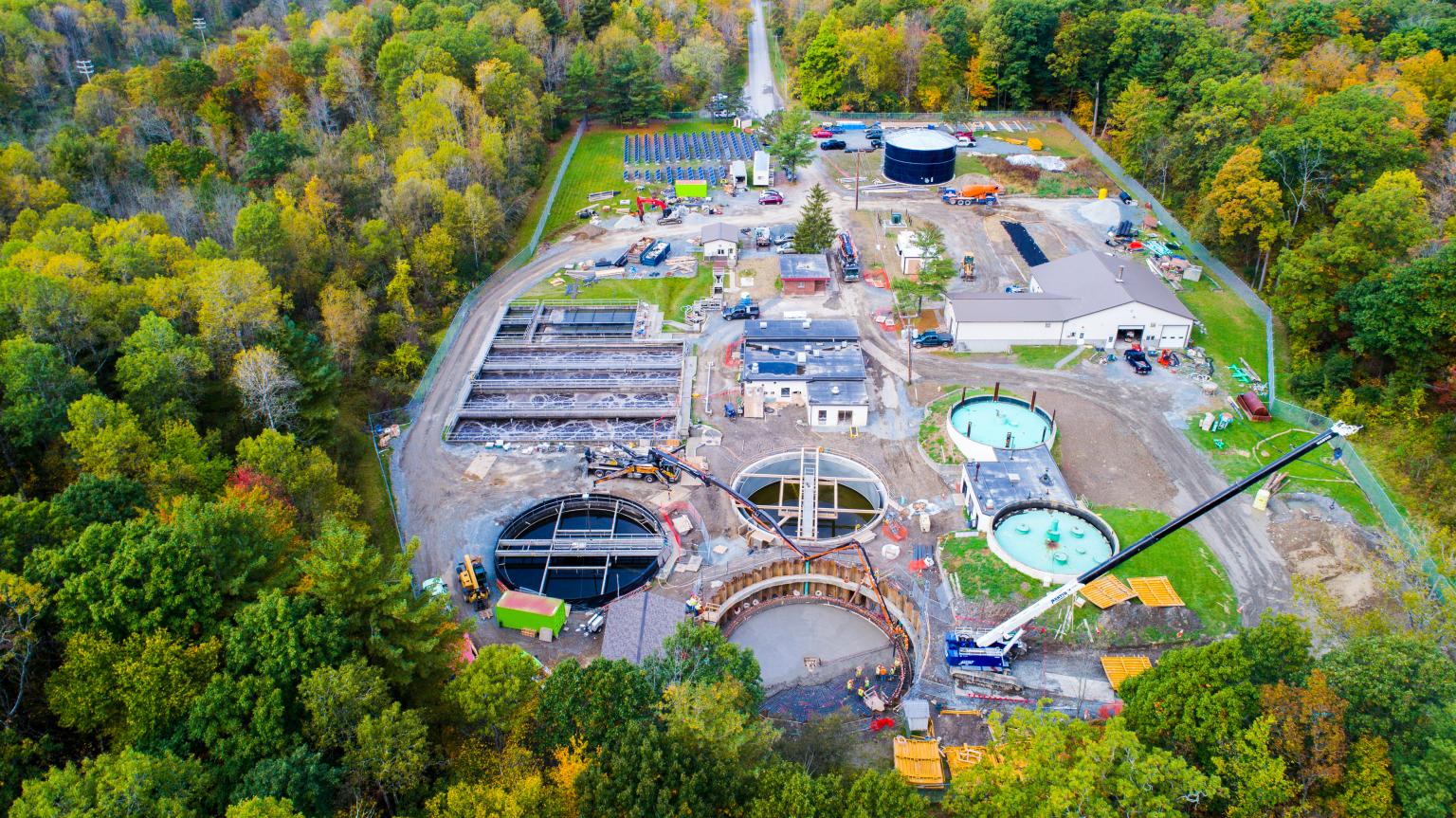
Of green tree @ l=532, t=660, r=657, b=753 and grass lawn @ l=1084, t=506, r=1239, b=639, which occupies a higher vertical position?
green tree @ l=532, t=660, r=657, b=753

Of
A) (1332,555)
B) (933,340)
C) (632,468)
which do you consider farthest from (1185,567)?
(632,468)

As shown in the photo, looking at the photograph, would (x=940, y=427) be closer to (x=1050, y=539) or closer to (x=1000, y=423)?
(x=1000, y=423)

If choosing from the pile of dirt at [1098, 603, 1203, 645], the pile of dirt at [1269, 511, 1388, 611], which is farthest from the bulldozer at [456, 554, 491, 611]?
the pile of dirt at [1269, 511, 1388, 611]

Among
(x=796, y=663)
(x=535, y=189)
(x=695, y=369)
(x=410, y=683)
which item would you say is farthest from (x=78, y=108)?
(x=796, y=663)

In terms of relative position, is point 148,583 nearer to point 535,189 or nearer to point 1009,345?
point 1009,345

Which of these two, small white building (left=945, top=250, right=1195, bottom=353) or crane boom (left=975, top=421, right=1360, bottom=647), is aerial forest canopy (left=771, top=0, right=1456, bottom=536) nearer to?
crane boom (left=975, top=421, right=1360, bottom=647)

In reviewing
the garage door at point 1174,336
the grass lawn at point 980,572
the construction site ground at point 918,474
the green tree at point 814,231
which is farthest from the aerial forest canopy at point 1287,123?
the green tree at point 814,231

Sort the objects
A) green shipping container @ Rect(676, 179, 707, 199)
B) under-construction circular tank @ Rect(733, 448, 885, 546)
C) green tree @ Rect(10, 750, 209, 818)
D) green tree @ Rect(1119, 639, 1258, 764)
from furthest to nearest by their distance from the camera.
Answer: green shipping container @ Rect(676, 179, 707, 199) < under-construction circular tank @ Rect(733, 448, 885, 546) < green tree @ Rect(1119, 639, 1258, 764) < green tree @ Rect(10, 750, 209, 818)
